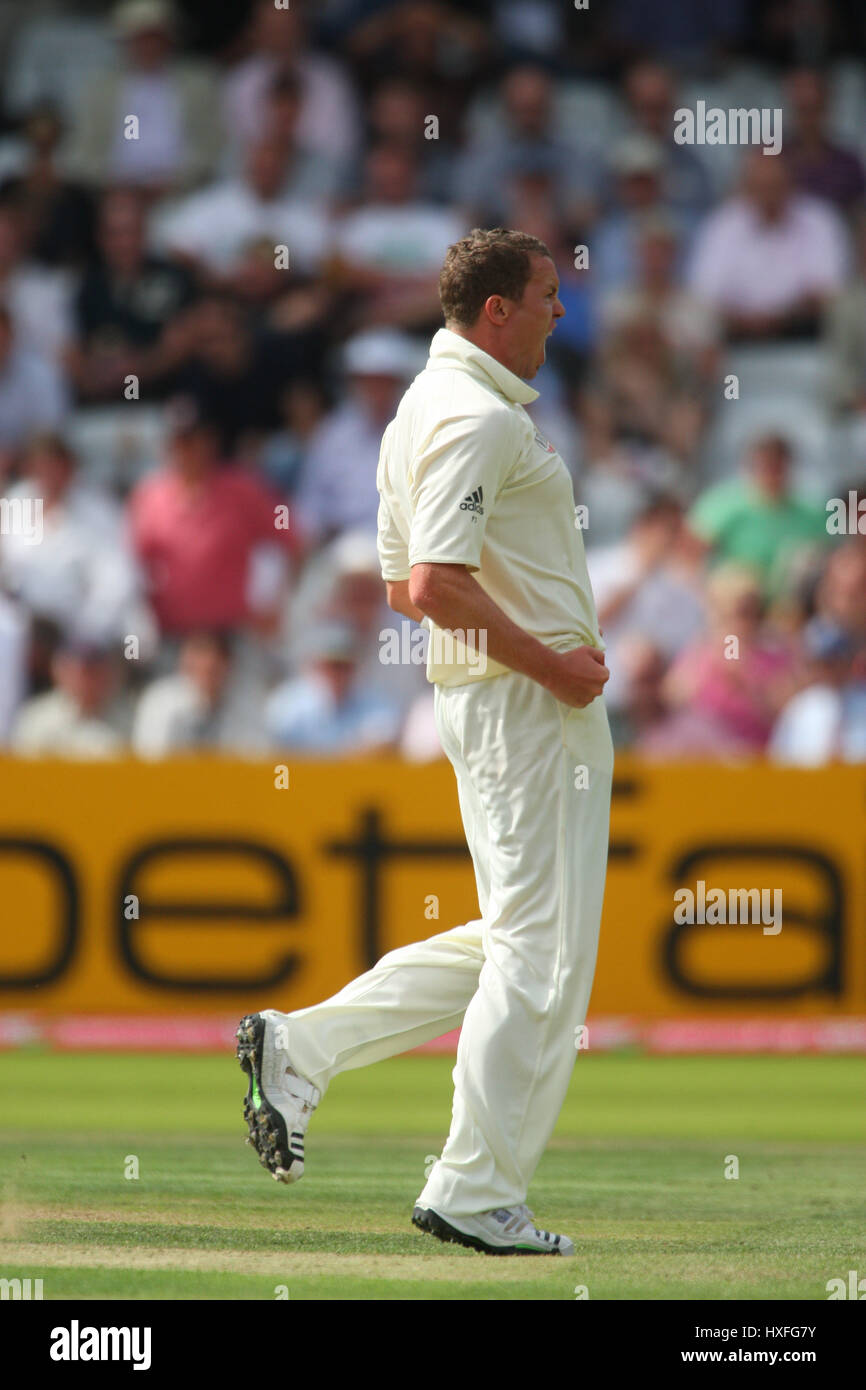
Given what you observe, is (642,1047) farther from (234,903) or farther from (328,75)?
(328,75)

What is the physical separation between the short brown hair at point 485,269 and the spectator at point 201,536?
698 cm

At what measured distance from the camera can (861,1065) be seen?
9.32m

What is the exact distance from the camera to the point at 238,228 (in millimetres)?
13453

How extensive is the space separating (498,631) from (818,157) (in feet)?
33.4


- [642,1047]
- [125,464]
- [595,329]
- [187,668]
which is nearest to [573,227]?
[595,329]

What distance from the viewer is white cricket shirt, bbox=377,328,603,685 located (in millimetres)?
4805

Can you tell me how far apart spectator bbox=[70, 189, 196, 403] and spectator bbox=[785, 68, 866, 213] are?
4.15 m

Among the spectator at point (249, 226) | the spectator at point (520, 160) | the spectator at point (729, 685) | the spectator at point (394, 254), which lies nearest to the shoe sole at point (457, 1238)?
the spectator at point (729, 685)

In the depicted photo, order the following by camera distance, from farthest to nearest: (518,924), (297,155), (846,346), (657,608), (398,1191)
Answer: (297,155), (846,346), (657,608), (398,1191), (518,924)

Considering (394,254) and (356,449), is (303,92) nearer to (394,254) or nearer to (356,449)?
(394,254)

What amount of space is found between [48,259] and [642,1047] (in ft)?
22.3

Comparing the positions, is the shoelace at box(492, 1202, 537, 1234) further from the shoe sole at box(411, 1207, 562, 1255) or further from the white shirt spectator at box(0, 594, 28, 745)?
the white shirt spectator at box(0, 594, 28, 745)

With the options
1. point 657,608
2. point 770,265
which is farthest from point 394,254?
point 657,608

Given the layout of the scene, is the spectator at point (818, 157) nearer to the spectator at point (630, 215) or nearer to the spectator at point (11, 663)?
the spectator at point (630, 215)
